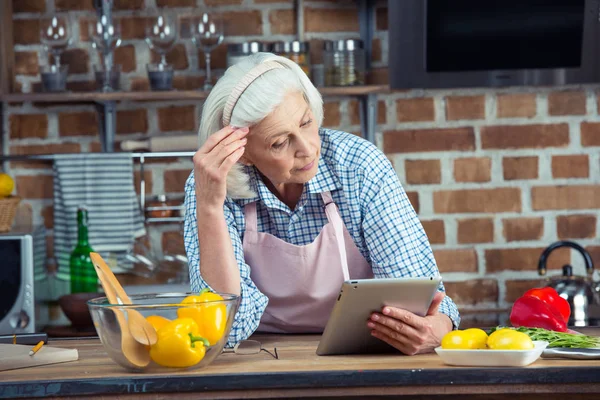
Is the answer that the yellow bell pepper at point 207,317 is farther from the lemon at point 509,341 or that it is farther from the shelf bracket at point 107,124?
the shelf bracket at point 107,124

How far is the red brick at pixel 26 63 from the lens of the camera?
2.75 metres

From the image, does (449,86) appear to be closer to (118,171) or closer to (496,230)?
(496,230)

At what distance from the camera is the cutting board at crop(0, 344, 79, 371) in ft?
4.56

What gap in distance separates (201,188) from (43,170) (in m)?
1.23

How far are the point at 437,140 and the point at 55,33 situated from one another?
116 cm

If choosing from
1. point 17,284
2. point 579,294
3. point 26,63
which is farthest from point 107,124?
point 579,294

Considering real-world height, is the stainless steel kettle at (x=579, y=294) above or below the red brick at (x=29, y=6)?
below

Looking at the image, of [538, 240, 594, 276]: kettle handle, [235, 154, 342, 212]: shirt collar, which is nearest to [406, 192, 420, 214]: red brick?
[538, 240, 594, 276]: kettle handle

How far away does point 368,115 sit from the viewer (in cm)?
266

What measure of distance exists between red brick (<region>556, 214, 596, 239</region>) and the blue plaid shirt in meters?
1.05

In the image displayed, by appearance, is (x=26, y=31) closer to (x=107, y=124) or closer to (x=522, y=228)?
(x=107, y=124)

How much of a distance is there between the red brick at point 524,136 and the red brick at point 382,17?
0.43 m

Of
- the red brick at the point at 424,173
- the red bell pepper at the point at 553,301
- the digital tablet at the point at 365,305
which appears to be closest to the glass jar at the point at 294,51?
the red brick at the point at 424,173

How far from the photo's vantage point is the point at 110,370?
1.33 m
